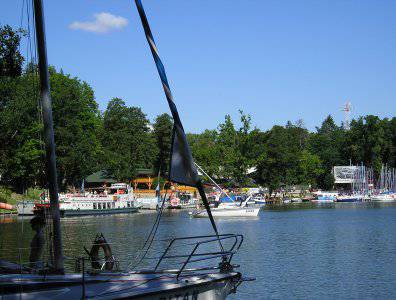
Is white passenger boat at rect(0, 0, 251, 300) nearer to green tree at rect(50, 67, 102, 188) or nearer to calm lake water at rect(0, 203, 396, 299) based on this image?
calm lake water at rect(0, 203, 396, 299)

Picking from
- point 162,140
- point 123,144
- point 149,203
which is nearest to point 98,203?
point 149,203

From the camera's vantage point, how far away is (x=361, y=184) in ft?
522

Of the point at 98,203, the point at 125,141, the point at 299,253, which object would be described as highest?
the point at 125,141

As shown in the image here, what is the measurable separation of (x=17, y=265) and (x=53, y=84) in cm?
7947

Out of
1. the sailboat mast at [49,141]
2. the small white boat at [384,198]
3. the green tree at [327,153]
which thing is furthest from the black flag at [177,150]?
the green tree at [327,153]

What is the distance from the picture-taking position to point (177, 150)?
14945mm

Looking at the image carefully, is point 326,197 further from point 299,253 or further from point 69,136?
point 299,253

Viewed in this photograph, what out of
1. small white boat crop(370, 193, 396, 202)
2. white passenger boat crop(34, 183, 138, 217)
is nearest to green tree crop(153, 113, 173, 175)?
white passenger boat crop(34, 183, 138, 217)

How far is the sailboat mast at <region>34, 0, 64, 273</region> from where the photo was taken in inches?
640

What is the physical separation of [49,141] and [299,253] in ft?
87.9

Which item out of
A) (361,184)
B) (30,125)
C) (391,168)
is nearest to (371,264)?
(30,125)

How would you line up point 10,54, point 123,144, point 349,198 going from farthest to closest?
point 349,198 < point 123,144 < point 10,54

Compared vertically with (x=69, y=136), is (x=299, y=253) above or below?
below

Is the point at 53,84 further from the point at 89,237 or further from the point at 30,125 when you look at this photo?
the point at 89,237
